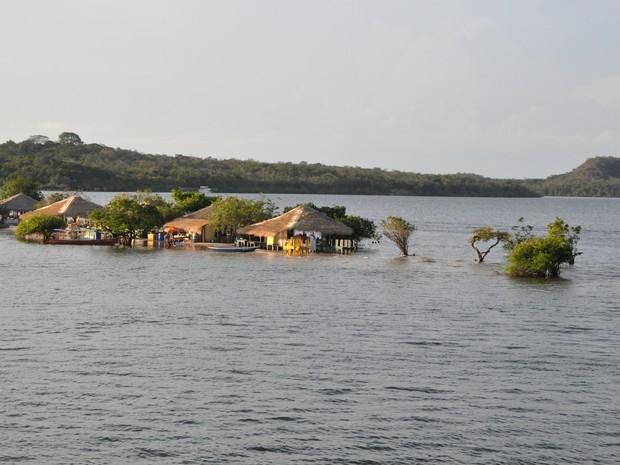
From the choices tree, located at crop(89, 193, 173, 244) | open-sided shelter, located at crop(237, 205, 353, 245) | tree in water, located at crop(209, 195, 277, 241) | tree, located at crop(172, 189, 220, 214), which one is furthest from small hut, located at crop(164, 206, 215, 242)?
open-sided shelter, located at crop(237, 205, 353, 245)

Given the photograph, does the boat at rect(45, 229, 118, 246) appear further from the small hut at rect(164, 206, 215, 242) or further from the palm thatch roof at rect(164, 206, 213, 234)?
the small hut at rect(164, 206, 215, 242)

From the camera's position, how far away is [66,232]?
64625 mm

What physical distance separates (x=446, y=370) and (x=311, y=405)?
15.9ft

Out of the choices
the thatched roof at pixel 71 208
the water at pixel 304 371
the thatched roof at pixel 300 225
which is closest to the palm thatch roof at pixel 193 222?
the thatched roof at pixel 300 225

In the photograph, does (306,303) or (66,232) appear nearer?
(306,303)

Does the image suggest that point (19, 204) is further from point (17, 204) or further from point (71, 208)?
point (71, 208)

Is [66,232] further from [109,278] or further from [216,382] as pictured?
[216,382]

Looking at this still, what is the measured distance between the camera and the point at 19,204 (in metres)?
82.8

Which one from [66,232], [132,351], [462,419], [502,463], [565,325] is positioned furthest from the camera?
[66,232]

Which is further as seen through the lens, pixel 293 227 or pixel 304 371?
pixel 293 227

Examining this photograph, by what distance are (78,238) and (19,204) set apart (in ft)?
74.7

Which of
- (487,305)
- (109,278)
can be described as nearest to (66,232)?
(109,278)

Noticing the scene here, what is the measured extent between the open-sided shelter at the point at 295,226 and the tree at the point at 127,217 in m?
7.44

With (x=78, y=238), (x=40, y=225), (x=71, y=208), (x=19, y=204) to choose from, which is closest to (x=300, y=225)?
(x=78, y=238)
